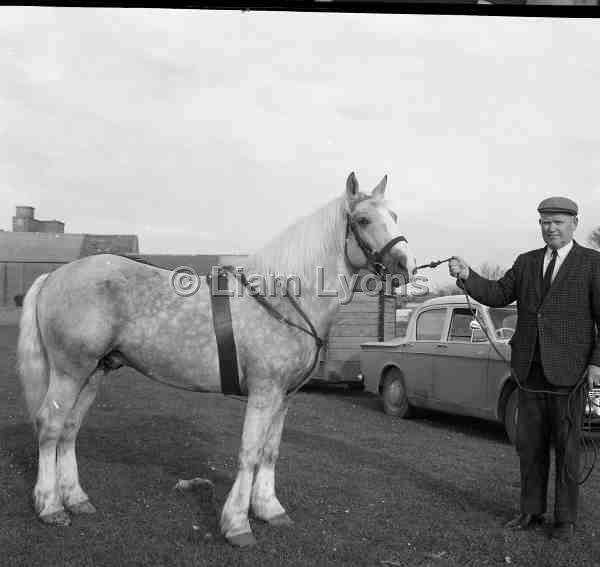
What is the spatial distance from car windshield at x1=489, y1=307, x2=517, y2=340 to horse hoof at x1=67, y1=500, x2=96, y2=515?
17.8 feet

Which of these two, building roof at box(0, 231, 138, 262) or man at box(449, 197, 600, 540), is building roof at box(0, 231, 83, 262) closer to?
building roof at box(0, 231, 138, 262)

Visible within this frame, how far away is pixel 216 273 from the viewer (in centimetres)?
415

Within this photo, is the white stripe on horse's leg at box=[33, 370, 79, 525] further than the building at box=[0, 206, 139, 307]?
No

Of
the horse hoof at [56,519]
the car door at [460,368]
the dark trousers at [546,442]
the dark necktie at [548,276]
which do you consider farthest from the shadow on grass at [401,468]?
the horse hoof at [56,519]

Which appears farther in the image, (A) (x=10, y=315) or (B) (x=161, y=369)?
(A) (x=10, y=315)

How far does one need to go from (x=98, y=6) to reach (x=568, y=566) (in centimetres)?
386

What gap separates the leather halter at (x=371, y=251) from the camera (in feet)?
12.3

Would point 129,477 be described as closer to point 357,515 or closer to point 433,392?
point 357,515

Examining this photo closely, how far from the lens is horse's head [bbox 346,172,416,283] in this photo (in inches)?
147

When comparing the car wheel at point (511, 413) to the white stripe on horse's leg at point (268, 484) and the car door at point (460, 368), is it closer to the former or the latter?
the car door at point (460, 368)

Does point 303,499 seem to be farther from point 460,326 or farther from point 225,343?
point 460,326

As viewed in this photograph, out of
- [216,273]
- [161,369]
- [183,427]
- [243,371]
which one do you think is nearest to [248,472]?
[243,371]

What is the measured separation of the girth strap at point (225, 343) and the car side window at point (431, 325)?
5.42 meters

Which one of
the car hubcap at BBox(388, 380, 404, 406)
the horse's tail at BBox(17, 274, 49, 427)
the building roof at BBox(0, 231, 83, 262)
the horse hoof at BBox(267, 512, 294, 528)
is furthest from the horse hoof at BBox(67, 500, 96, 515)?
the building roof at BBox(0, 231, 83, 262)
